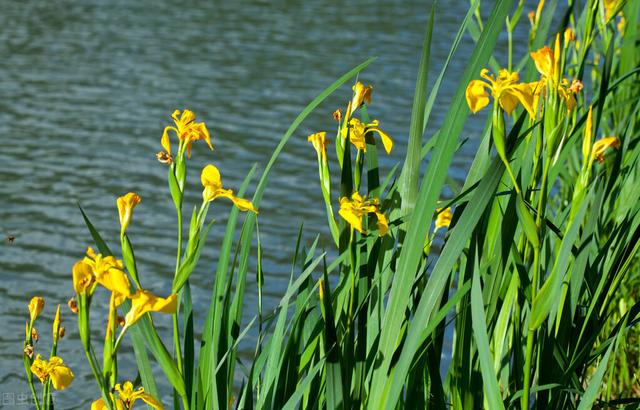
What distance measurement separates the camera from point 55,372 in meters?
1.14

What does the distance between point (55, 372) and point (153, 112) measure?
254 inches

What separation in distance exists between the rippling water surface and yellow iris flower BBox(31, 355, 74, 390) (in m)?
2.04

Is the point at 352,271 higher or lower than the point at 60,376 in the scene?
higher

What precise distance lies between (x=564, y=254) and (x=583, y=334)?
0.31 metres

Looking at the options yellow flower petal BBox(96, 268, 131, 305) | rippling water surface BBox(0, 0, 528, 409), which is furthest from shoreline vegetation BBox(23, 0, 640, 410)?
rippling water surface BBox(0, 0, 528, 409)

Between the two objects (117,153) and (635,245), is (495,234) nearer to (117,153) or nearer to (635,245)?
(635,245)

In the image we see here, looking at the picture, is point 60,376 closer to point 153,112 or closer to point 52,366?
point 52,366

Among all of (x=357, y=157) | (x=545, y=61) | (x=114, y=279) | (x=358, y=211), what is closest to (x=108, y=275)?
(x=114, y=279)

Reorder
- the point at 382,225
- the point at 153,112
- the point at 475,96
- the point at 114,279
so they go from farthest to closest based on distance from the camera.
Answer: the point at 153,112
the point at 382,225
the point at 475,96
the point at 114,279

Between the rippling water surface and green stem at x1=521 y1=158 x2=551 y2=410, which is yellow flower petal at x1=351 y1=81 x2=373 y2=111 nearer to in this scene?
green stem at x1=521 y1=158 x2=551 y2=410

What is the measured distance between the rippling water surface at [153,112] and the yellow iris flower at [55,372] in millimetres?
2040

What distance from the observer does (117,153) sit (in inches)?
249

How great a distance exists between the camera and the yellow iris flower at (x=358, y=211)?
1.15m

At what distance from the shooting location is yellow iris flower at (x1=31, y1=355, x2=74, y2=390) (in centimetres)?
112
